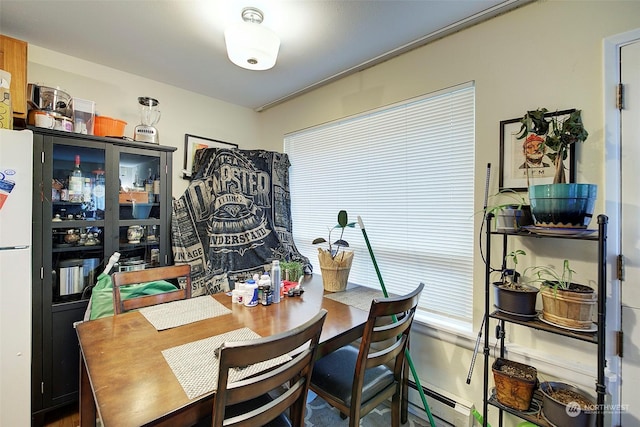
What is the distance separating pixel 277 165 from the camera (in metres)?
2.86

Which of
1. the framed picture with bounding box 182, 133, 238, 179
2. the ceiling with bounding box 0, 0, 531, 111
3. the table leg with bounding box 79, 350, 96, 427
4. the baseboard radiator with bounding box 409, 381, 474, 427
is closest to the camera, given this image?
the table leg with bounding box 79, 350, 96, 427

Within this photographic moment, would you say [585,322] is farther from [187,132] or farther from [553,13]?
[187,132]

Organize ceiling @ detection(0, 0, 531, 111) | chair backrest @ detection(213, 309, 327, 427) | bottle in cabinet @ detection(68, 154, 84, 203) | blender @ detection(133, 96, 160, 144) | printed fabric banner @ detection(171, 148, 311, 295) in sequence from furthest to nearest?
printed fabric banner @ detection(171, 148, 311, 295), blender @ detection(133, 96, 160, 144), bottle in cabinet @ detection(68, 154, 84, 203), ceiling @ detection(0, 0, 531, 111), chair backrest @ detection(213, 309, 327, 427)

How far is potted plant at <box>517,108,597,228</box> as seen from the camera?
1158 millimetres

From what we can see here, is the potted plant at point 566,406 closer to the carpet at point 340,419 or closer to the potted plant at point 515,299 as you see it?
the potted plant at point 515,299

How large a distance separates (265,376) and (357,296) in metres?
1.09

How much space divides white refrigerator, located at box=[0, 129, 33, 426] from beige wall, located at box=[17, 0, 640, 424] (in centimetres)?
87

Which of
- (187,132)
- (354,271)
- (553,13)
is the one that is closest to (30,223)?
(187,132)

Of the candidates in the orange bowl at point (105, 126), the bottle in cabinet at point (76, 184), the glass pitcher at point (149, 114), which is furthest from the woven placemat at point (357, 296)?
the glass pitcher at point (149, 114)

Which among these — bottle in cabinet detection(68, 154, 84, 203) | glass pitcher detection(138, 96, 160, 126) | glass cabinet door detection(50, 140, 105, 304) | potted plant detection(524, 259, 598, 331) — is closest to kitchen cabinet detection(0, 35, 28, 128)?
glass cabinet door detection(50, 140, 105, 304)

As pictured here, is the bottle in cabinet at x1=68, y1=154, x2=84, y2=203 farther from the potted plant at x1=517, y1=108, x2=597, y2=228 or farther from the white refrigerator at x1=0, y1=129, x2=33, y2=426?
the potted plant at x1=517, y1=108, x2=597, y2=228

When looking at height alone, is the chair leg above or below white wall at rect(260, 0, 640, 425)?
below

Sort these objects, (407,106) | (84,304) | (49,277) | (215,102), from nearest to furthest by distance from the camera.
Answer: (49,277), (84,304), (407,106), (215,102)

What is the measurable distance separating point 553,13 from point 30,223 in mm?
3102
